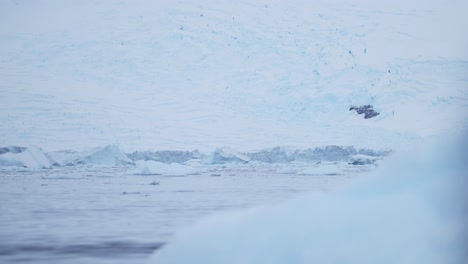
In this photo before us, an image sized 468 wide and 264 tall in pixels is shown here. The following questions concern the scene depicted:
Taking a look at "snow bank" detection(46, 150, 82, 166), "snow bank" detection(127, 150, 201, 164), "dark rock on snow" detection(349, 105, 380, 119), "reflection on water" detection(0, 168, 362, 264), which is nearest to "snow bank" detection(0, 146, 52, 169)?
"snow bank" detection(46, 150, 82, 166)

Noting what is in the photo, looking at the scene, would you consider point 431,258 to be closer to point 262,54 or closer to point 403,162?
point 403,162

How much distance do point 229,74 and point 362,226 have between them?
24086 mm

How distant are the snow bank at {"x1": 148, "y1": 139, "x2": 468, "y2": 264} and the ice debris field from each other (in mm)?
2111

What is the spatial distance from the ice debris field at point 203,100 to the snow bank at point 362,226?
211 centimetres

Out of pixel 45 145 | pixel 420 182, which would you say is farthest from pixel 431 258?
pixel 45 145

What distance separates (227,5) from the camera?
3125cm

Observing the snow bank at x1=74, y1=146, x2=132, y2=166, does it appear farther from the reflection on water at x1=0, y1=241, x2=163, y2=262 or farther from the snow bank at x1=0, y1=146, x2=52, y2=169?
the reflection on water at x1=0, y1=241, x2=163, y2=262

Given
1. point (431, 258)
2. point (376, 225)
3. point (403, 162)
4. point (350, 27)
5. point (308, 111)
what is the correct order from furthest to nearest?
point (350, 27) < point (308, 111) < point (403, 162) < point (376, 225) < point (431, 258)

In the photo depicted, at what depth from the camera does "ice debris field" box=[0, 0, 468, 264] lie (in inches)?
359

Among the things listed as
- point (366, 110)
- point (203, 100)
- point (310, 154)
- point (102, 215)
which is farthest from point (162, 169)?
point (203, 100)

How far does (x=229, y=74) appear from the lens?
88.2ft

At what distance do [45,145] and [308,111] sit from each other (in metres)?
8.14

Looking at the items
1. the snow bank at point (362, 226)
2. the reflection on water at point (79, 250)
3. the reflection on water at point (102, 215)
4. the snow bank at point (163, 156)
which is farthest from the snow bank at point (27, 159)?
the snow bank at point (362, 226)

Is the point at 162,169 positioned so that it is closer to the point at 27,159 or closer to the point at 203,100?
the point at 27,159
